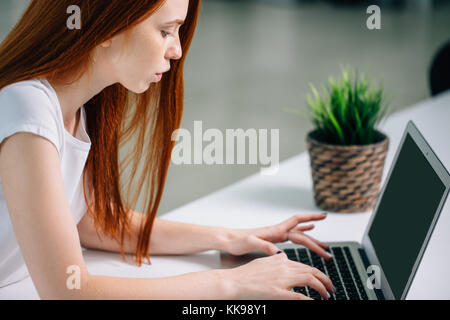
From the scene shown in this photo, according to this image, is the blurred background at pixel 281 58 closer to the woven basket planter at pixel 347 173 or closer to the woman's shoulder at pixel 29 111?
the woven basket planter at pixel 347 173

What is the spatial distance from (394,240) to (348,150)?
1.13ft

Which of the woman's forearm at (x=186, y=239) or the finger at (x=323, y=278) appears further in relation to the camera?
the woman's forearm at (x=186, y=239)

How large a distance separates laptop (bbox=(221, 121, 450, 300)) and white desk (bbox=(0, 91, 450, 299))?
77 mm

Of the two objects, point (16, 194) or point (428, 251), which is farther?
point (428, 251)

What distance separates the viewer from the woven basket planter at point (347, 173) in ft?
4.19

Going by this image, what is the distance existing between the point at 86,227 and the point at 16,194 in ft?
1.15

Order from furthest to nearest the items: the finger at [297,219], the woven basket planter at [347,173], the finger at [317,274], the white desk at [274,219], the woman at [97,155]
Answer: the woven basket planter at [347,173], the finger at [297,219], the white desk at [274,219], the finger at [317,274], the woman at [97,155]

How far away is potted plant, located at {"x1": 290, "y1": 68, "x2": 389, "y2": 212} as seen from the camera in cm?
128

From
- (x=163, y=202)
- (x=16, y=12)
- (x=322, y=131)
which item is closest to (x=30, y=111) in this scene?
(x=322, y=131)

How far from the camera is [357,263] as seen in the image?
1055mm

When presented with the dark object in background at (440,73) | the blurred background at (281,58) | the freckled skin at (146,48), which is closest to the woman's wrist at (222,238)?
the freckled skin at (146,48)

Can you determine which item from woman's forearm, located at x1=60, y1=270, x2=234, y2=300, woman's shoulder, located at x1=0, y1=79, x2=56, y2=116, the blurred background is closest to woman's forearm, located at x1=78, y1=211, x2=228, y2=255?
woman's forearm, located at x1=60, y1=270, x2=234, y2=300

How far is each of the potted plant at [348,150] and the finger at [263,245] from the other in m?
0.27
